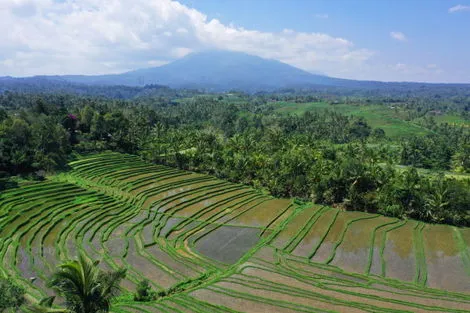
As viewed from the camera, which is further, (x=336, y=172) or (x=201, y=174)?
(x=201, y=174)

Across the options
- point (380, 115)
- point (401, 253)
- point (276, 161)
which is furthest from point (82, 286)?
point (380, 115)

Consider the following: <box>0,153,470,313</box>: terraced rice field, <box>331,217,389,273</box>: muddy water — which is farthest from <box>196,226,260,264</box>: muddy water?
<box>331,217,389,273</box>: muddy water

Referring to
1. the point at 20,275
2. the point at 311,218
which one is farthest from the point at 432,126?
the point at 20,275

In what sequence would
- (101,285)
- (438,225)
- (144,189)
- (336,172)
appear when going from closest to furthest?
1. (101,285)
2. (438,225)
3. (336,172)
4. (144,189)

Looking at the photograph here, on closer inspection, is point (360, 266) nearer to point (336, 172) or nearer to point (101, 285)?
point (336, 172)

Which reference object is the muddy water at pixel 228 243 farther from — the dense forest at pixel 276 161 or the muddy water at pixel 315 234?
the dense forest at pixel 276 161

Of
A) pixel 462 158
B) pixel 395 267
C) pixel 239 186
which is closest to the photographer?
pixel 395 267

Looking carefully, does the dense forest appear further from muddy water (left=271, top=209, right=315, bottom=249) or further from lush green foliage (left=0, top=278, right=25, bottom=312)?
lush green foliage (left=0, top=278, right=25, bottom=312)

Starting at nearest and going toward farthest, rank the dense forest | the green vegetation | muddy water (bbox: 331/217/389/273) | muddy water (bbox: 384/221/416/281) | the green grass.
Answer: the green vegetation → muddy water (bbox: 384/221/416/281) → muddy water (bbox: 331/217/389/273) → the dense forest → the green grass
